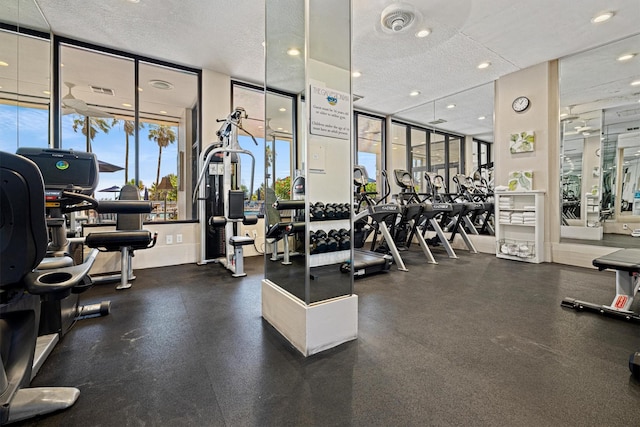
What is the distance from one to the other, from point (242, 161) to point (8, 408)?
4.02 m

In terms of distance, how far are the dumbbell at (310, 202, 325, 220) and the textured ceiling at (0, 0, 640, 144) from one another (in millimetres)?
1475

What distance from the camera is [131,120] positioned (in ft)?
18.4

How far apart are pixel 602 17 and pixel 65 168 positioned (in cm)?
620

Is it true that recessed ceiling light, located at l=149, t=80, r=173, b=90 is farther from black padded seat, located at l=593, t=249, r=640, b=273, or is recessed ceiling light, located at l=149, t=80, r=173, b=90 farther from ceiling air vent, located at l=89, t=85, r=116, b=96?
black padded seat, located at l=593, t=249, r=640, b=273

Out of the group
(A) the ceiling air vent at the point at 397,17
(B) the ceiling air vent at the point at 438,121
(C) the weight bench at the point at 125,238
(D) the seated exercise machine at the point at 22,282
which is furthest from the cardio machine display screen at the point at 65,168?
(B) the ceiling air vent at the point at 438,121

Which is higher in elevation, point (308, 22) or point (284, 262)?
point (308, 22)

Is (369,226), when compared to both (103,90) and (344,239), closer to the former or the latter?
(344,239)

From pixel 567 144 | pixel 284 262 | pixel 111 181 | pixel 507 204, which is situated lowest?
pixel 284 262

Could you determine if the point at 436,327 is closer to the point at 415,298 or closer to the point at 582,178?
the point at 415,298

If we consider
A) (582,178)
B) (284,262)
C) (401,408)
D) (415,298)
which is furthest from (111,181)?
(582,178)

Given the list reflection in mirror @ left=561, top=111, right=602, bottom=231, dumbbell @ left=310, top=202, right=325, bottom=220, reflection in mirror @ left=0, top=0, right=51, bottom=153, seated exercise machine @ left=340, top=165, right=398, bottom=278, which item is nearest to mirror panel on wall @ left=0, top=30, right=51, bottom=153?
reflection in mirror @ left=0, top=0, right=51, bottom=153

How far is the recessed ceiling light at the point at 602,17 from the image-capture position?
3.52 meters

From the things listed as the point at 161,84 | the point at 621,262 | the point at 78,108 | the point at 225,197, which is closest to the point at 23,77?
the point at 78,108

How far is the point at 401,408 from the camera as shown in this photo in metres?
1.38
